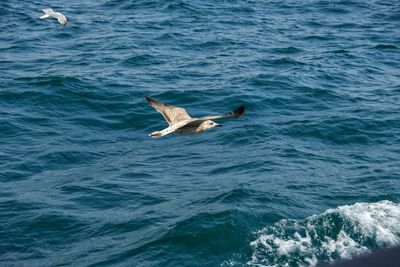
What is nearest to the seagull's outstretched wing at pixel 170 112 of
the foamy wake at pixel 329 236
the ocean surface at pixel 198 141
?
the ocean surface at pixel 198 141

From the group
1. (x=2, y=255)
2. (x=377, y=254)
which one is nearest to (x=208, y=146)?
(x=2, y=255)

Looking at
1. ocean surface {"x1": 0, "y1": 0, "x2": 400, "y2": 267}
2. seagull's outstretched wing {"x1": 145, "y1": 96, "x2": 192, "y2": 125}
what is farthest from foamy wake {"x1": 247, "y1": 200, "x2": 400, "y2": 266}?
seagull's outstretched wing {"x1": 145, "y1": 96, "x2": 192, "y2": 125}

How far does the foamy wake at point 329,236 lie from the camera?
39.4 feet

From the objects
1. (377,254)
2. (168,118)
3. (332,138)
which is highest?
(377,254)

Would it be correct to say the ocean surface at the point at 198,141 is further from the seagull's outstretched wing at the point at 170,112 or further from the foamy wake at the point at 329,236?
the seagull's outstretched wing at the point at 170,112

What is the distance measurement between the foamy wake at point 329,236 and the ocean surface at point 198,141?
0.04 m

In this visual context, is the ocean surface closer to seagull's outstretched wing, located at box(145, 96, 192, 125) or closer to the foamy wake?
the foamy wake

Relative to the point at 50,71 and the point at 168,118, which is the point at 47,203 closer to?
the point at 168,118

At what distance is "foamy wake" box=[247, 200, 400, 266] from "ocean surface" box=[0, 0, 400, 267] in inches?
1.6

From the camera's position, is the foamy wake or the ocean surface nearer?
the foamy wake

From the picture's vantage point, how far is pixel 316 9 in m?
35.5

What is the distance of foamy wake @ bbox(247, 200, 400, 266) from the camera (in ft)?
39.4

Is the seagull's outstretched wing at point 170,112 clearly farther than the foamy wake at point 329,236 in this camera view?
Yes

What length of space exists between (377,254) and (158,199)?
12.8m
